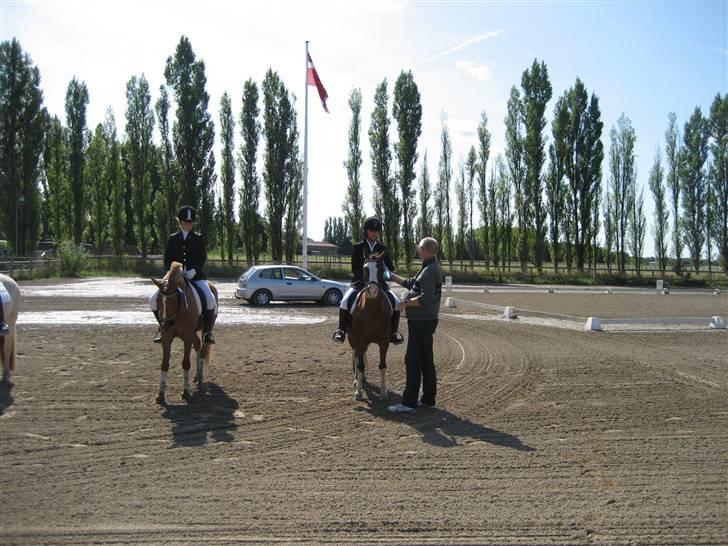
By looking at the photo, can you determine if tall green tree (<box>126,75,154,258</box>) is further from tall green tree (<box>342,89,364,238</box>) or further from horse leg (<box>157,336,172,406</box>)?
horse leg (<box>157,336,172,406</box>)

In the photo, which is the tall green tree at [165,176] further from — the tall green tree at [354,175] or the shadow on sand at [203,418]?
the shadow on sand at [203,418]

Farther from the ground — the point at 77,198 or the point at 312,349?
the point at 77,198

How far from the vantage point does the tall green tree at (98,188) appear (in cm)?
5497

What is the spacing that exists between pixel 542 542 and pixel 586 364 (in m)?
7.92

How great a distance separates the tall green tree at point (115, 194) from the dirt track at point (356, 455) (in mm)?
46971

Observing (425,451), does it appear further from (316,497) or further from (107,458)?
(107,458)

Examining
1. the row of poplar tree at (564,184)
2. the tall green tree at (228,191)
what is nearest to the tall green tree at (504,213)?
the row of poplar tree at (564,184)

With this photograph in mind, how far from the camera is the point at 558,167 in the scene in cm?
5278

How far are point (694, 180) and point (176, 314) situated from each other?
56839 millimetres

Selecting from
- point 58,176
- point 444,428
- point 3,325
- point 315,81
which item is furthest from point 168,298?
point 58,176

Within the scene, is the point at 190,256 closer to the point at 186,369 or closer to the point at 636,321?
the point at 186,369

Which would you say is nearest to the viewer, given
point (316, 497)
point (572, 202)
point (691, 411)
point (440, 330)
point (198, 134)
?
point (316, 497)

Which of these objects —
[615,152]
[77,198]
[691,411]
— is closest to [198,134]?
[77,198]

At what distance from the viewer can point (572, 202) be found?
53.2 meters
